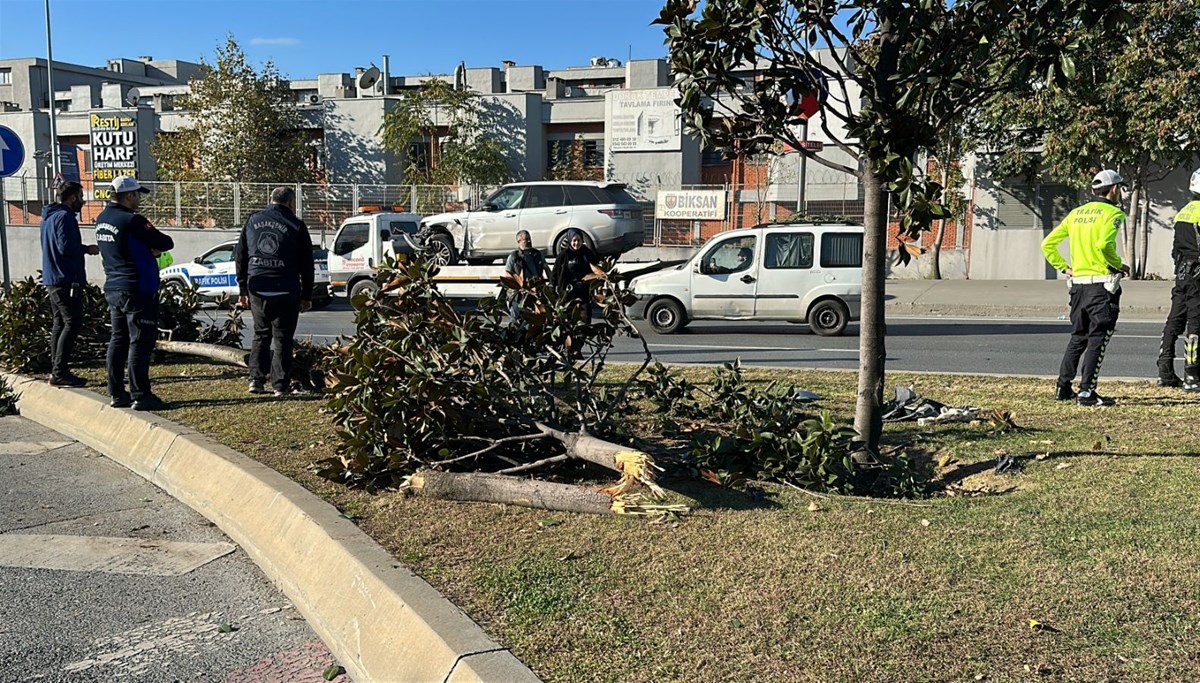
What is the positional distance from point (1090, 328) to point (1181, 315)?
1.49 meters

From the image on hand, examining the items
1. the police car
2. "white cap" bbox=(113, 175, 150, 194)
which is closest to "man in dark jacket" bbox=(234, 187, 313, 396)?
"white cap" bbox=(113, 175, 150, 194)

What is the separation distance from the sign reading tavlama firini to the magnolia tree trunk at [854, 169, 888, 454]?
75.4 feet

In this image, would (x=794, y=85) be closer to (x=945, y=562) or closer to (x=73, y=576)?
(x=945, y=562)

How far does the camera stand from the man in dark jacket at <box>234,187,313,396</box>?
8070mm

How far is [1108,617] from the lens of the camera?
3584 mm

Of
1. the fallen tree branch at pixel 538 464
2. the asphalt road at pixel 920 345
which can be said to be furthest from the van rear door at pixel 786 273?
the fallen tree branch at pixel 538 464

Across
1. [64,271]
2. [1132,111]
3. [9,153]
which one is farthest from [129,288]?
[1132,111]

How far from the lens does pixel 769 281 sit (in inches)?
616

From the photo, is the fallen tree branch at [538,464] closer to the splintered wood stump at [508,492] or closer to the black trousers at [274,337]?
the splintered wood stump at [508,492]

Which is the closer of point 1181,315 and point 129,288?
point 129,288

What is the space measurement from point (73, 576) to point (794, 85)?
175 inches

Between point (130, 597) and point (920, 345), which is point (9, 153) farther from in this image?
point (920, 345)

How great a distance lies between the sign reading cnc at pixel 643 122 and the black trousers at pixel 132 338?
2679 centimetres

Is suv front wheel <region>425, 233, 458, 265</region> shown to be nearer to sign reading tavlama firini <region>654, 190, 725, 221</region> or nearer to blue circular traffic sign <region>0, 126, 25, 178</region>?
blue circular traffic sign <region>0, 126, 25, 178</region>
